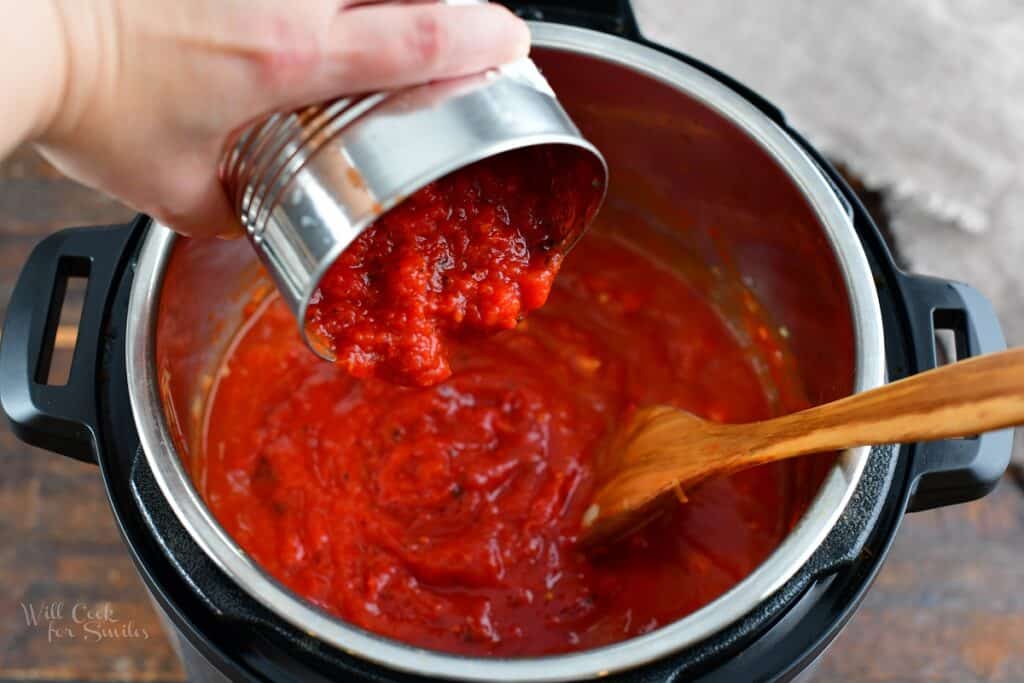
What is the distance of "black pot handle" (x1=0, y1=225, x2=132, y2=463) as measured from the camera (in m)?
0.99

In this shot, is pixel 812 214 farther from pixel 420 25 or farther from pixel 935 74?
pixel 935 74

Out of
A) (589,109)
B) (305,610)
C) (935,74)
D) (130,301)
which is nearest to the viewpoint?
(305,610)

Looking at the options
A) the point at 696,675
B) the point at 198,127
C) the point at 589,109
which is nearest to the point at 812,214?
the point at 589,109

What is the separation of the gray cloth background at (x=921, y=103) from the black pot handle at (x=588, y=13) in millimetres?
639

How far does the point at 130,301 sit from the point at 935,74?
134 centimetres

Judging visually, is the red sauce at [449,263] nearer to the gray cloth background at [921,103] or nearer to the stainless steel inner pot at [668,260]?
the stainless steel inner pot at [668,260]

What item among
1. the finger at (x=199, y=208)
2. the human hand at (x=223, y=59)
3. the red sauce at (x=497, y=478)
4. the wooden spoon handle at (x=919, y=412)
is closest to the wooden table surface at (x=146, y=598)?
the red sauce at (x=497, y=478)

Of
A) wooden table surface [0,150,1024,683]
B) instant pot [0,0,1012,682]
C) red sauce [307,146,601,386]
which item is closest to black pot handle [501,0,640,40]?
instant pot [0,0,1012,682]

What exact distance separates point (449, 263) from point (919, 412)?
421 millimetres

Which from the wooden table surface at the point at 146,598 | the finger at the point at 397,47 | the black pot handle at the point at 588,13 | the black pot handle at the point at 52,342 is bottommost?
the wooden table surface at the point at 146,598

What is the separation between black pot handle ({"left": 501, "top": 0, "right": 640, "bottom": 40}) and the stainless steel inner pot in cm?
4

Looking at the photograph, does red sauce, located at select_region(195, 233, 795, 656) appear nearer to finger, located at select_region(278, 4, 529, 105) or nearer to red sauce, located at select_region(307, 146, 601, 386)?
red sauce, located at select_region(307, 146, 601, 386)

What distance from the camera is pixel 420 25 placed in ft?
2.40

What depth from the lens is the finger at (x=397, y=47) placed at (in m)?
0.73
